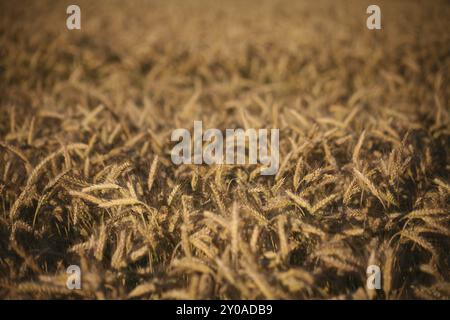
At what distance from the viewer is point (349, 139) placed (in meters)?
2.02

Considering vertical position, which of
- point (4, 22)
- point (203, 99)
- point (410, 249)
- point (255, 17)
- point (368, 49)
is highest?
point (255, 17)

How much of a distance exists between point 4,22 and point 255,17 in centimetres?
453

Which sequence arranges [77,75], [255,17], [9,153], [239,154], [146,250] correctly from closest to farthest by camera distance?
[146,250] < [239,154] < [9,153] < [77,75] < [255,17]

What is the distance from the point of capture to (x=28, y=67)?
3.94m

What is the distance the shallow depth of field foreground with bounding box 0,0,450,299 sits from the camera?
1231 mm

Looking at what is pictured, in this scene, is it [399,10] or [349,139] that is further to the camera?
[399,10]

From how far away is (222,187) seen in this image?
1545mm

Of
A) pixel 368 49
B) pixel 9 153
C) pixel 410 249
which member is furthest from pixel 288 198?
pixel 368 49

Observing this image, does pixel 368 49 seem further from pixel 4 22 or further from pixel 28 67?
pixel 4 22

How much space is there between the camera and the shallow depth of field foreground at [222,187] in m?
1.23

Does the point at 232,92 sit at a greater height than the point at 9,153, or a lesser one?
greater

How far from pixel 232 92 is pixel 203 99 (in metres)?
0.38
